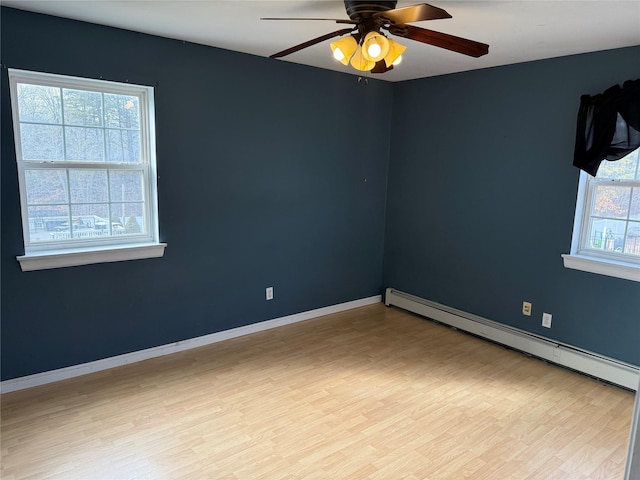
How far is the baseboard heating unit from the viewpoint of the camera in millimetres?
3023

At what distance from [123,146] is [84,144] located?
26 cm

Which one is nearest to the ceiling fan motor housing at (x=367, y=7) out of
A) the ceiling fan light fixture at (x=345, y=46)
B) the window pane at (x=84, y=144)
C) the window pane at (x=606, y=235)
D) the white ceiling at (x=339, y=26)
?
the ceiling fan light fixture at (x=345, y=46)

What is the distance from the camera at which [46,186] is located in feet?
9.14

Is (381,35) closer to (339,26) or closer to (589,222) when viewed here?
(339,26)

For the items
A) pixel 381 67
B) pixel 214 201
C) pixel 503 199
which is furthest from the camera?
pixel 503 199

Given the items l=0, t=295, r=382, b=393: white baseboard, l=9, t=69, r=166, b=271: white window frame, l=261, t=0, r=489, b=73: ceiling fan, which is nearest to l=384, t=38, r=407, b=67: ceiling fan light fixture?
l=261, t=0, r=489, b=73: ceiling fan

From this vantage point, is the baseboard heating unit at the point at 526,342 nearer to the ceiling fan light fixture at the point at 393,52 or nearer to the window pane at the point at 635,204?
the window pane at the point at 635,204

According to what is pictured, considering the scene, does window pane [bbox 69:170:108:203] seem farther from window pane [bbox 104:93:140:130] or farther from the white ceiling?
the white ceiling

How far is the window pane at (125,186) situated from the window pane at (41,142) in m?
0.36

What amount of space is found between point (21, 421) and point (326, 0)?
2909 mm

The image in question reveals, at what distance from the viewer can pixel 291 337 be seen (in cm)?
378

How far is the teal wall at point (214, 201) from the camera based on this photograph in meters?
2.74

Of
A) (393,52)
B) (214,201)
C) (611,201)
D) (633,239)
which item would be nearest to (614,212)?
(611,201)

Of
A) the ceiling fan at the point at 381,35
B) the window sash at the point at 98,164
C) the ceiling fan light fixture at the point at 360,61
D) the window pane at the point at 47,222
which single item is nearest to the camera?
the ceiling fan at the point at 381,35
